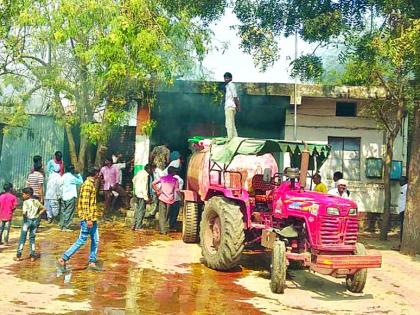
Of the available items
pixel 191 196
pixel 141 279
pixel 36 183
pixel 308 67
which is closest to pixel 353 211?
pixel 141 279

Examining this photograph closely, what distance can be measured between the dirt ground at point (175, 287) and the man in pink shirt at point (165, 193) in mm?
2045

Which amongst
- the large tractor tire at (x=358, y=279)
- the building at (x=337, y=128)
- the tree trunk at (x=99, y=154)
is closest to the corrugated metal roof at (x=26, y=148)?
the tree trunk at (x=99, y=154)

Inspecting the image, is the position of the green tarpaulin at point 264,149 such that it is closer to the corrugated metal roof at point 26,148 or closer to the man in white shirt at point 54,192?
the man in white shirt at point 54,192

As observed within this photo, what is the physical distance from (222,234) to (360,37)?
5.70 metres

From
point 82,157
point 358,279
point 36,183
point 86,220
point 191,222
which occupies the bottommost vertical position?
point 358,279

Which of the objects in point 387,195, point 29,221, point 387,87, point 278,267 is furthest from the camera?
point 387,195

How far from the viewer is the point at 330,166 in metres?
16.2

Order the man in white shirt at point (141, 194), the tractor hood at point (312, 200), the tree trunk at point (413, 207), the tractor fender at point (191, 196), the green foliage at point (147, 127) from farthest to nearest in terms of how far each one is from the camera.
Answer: the green foliage at point (147, 127), the man in white shirt at point (141, 194), the tractor fender at point (191, 196), the tree trunk at point (413, 207), the tractor hood at point (312, 200)

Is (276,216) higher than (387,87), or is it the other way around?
(387,87)

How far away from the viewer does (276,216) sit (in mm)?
9234

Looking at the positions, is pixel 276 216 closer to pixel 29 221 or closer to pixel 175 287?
pixel 175 287

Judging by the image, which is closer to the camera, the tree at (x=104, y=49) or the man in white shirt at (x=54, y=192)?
the tree at (x=104, y=49)

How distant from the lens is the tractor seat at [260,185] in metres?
10.4

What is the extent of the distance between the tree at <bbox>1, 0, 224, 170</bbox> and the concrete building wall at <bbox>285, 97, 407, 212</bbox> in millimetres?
4058
